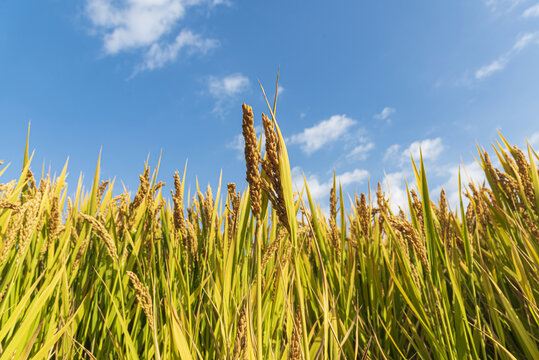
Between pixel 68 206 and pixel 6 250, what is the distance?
4.38 ft

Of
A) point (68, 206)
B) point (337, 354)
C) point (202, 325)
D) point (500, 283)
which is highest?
point (68, 206)

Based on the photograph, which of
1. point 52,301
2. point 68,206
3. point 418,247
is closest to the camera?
point 418,247

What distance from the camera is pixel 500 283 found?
1919 mm

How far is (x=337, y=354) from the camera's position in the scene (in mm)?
1130

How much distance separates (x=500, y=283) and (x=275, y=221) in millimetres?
1360

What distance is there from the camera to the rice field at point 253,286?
1.16 meters

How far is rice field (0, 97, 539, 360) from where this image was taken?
45.8 inches

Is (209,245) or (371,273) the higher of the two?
(209,245)

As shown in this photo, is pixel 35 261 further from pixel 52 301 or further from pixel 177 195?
pixel 177 195

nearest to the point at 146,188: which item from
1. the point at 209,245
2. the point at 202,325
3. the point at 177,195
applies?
the point at 177,195

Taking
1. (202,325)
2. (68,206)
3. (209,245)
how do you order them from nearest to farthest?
1. (202,325)
2. (209,245)
3. (68,206)

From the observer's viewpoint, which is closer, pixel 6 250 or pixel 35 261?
pixel 6 250

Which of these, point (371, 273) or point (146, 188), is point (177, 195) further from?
point (371, 273)

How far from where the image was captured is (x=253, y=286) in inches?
56.2
